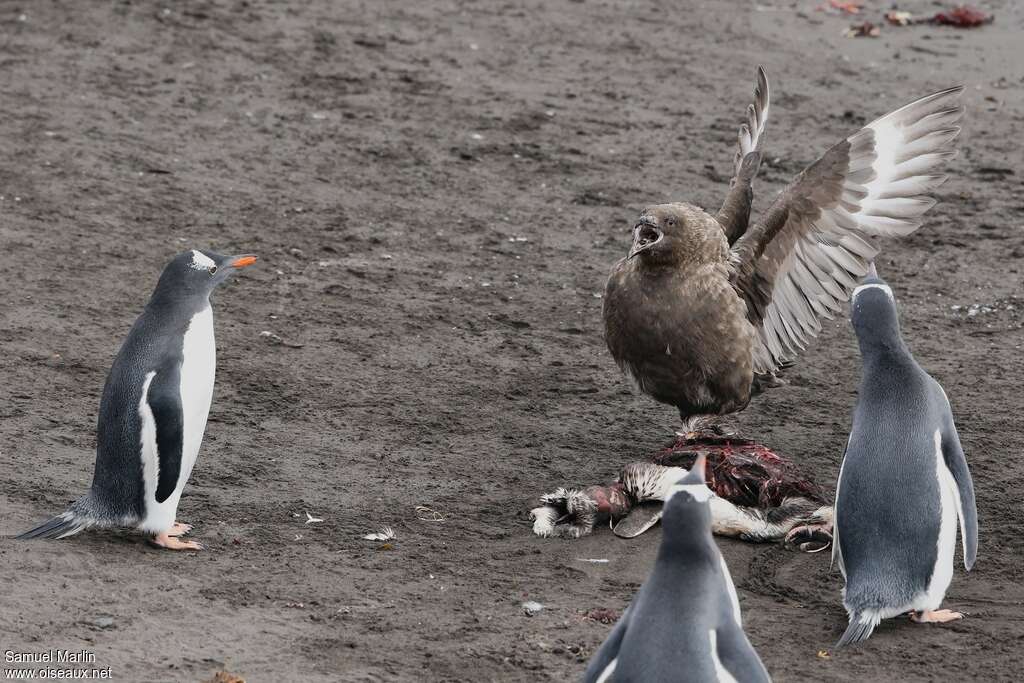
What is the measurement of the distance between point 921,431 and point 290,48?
7542mm

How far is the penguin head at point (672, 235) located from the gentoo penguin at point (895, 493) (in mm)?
1108

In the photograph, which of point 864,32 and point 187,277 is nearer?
point 187,277

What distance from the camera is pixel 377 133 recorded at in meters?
9.88

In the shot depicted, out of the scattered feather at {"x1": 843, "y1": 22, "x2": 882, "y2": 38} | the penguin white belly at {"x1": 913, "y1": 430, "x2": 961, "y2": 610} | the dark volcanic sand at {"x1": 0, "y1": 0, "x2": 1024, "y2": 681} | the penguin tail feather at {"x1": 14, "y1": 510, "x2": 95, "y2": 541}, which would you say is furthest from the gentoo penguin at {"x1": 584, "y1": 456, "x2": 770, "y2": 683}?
the scattered feather at {"x1": 843, "y1": 22, "x2": 882, "y2": 38}

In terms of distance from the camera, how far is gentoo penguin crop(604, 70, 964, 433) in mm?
5965

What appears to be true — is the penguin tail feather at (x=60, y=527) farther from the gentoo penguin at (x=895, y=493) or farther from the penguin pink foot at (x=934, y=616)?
the penguin pink foot at (x=934, y=616)

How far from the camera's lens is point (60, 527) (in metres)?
5.04

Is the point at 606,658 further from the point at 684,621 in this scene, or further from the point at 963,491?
the point at 963,491

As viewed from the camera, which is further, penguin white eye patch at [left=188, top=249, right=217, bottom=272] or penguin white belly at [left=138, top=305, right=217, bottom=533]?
penguin white eye patch at [left=188, top=249, right=217, bottom=272]

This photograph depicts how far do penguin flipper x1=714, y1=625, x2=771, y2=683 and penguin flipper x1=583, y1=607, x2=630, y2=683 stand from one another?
9.6 inches

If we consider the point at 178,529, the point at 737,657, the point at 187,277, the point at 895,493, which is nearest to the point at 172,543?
→ the point at 178,529

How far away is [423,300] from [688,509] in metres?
4.13

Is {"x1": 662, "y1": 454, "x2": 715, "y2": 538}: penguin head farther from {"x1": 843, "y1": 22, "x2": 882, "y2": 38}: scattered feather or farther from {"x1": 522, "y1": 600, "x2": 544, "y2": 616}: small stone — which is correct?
{"x1": 843, "y1": 22, "x2": 882, "y2": 38}: scattered feather

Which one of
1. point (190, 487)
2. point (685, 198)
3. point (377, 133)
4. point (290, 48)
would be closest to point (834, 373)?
point (685, 198)
